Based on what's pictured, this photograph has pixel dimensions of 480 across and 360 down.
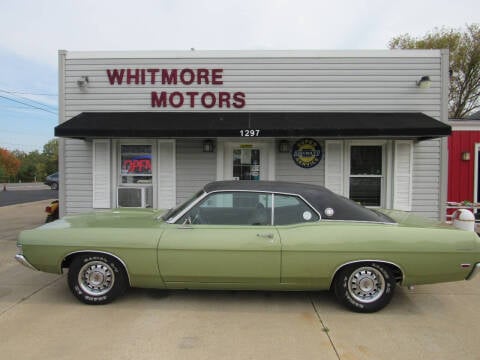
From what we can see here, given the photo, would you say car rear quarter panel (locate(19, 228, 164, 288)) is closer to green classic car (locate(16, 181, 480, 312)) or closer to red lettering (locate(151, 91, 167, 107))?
green classic car (locate(16, 181, 480, 312))

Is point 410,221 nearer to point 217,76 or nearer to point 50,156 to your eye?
point 217,76

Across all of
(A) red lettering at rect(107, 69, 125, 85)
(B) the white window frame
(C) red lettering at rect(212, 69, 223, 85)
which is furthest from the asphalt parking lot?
(C) red lettering at rect(212, 69, 223, 85)

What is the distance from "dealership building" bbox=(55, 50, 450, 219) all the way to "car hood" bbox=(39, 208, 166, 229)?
3.11 meters

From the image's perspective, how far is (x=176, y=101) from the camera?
25.7 feet

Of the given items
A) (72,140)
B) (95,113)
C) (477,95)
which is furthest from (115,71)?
(477,95)

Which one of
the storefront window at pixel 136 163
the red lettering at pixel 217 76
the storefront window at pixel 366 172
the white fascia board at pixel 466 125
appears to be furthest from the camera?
the white fascia board at pixel 466 125

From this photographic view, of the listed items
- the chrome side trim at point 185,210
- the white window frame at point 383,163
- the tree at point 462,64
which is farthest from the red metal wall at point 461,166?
the tree at point 462,64

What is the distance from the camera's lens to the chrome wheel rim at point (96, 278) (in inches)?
155

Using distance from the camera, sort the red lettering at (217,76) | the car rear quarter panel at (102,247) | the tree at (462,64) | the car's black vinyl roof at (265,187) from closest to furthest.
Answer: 1. the car rear quarter panel at (102,247)
2. the car's black vinyl roof at (265,187)
3. the red lettering at (217,76)
4. the tree at (462,64)

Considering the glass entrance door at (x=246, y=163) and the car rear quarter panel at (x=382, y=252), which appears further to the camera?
the glass entrance door at (x=246, y=163)

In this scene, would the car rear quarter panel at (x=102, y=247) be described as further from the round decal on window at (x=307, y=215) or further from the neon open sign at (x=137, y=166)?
the neon open sign at (x=137, y=166)

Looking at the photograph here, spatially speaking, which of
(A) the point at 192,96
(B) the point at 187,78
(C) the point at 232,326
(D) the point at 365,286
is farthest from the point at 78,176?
(D) the point at 365,286

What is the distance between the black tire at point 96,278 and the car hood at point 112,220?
403 mm

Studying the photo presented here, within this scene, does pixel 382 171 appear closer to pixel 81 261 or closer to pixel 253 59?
pixel 253 59
